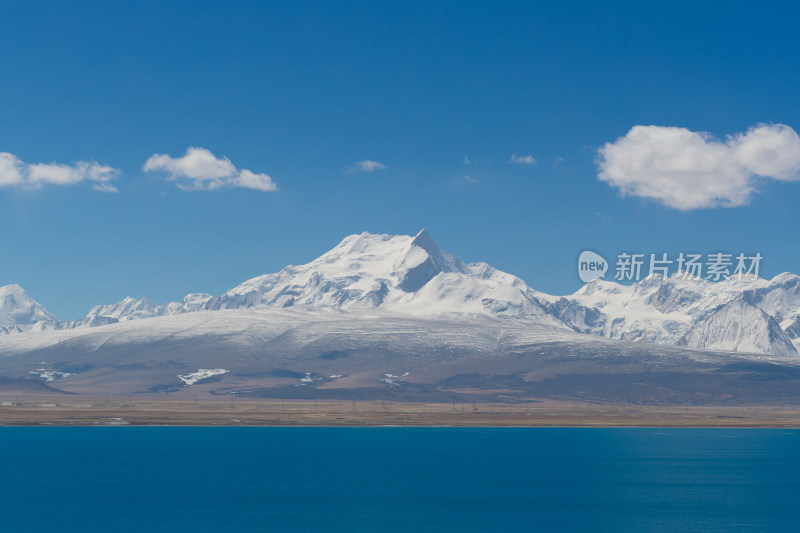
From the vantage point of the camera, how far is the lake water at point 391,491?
98375 millimetres

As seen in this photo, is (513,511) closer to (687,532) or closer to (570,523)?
(570,523)

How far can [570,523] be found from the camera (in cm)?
9869

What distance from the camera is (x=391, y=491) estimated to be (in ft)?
402

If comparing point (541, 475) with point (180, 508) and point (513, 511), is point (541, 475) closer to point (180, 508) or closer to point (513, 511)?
point (513, 511)

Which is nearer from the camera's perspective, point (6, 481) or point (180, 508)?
point (180, 508)

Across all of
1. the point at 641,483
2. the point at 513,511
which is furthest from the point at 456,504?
the point at 641,483

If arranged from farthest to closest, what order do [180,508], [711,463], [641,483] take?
1. [711,463]
2. [641,483]
3. [180,508]

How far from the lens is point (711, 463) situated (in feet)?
552

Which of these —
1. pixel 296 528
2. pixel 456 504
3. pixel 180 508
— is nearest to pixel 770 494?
pixel 456 504

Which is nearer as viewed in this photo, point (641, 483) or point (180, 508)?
point (180, 508)

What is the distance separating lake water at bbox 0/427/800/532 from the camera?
98.4 metres

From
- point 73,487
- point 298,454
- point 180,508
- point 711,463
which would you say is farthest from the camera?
point 298,454

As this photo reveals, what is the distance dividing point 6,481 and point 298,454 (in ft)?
201

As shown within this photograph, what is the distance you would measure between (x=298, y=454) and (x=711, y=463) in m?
70.5
